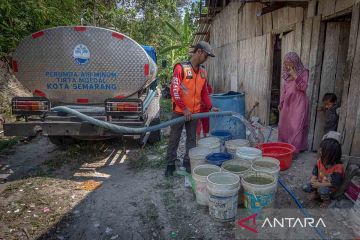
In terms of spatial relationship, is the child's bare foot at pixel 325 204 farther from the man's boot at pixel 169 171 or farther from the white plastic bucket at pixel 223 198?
the man's boot at pixel 169 171

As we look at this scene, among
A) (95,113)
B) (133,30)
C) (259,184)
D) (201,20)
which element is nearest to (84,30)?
(95,113)

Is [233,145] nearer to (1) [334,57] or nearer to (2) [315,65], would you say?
(2) [315,65]

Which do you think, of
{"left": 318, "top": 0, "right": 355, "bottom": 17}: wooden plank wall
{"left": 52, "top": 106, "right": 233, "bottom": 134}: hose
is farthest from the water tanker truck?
{"left": 318, "top": 0, "right": 355, "bottom": 17}: wooden plank wall

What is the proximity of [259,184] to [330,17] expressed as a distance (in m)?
2.96

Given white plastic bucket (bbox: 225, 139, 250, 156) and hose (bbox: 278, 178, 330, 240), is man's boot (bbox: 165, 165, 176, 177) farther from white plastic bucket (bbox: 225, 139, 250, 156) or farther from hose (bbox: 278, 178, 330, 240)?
hose (bbox: 278, 178, 330, 240)

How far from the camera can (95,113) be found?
459 cm

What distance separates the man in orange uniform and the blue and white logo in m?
1.41

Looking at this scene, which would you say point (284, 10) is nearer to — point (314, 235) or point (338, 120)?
point (338, 120)

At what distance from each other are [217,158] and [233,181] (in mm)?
690

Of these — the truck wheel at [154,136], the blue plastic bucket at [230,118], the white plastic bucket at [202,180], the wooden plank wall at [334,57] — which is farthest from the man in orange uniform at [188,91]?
the wooden plank wall at [334,57]

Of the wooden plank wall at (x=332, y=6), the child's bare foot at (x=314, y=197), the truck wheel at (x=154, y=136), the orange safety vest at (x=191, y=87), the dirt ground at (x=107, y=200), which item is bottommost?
the dirt ground at (x=107, y=200)

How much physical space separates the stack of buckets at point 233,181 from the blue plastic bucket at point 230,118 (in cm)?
125

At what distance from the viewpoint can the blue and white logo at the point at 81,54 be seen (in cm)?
439

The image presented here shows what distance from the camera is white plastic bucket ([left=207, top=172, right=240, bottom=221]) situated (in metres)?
3.07
